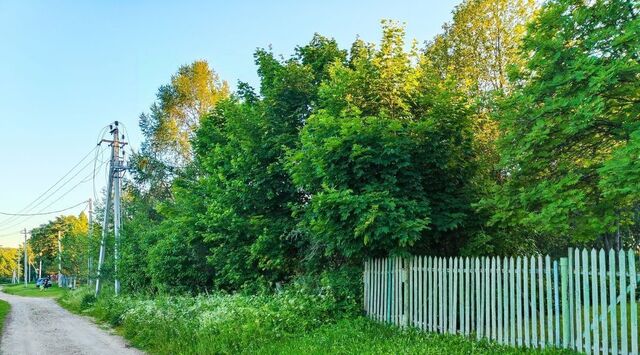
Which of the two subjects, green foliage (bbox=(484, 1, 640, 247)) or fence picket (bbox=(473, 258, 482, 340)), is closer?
green foliage (bbox=(484, 1, 640, 247))

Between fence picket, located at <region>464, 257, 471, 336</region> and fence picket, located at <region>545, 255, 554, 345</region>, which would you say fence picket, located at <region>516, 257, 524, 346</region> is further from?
fence picket, located at <region>464, 257, 471, 336</region>

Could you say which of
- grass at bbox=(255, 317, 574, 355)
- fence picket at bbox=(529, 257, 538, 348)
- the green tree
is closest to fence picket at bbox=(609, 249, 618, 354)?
grass at bbox=(255, 317, 574, 355)

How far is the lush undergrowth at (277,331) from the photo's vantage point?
7512 mm

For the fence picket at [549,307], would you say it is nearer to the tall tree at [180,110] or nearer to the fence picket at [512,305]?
the fence picket at [512,305]

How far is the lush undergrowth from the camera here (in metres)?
7.51

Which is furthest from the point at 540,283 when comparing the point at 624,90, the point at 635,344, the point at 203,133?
the point at 203,133

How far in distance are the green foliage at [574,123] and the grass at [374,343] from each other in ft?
7.02

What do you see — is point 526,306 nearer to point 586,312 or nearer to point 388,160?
point 586,312

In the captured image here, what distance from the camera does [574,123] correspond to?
7109 mm

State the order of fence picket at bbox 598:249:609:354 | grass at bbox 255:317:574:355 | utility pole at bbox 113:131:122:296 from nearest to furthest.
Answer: fence picket at bbox 598:249:609:354
grass at bbox 255:317:574:355
utility pole at bbox 113:131:122:296

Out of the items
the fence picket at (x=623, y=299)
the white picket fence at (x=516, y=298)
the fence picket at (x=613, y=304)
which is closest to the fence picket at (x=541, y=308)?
the white picket fence at (x=516, y=298)

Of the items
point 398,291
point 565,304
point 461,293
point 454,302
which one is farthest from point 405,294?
point 565,304

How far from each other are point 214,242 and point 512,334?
12010 millimetres

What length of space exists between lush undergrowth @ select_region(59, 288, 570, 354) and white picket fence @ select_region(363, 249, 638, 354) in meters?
0.38
